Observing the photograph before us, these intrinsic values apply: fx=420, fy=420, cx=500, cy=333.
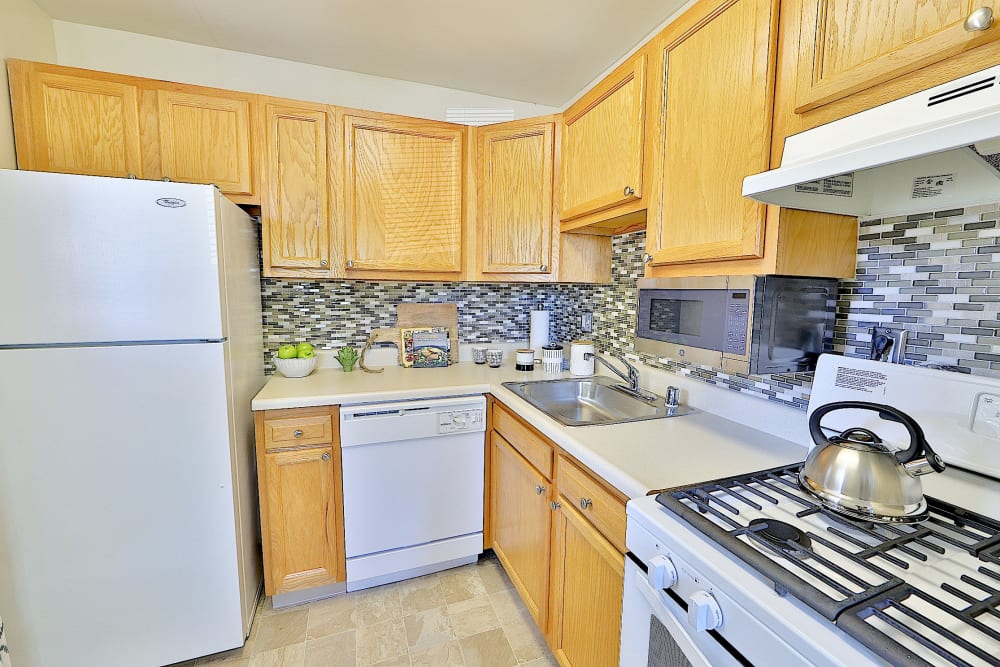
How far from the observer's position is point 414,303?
7.67 ft

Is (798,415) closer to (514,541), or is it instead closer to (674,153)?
(674,153)

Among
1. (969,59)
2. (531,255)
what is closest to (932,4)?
(969,59)

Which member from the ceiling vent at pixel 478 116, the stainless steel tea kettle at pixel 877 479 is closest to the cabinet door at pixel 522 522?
the stainless steel tea kettle at pixel 877 479

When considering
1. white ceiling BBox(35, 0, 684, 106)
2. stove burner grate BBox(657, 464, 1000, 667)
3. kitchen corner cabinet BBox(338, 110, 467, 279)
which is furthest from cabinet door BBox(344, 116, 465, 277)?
stove burner grate BBox(657, 464, 1000, 667)

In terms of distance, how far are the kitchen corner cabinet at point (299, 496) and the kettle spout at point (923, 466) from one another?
5.68 feet

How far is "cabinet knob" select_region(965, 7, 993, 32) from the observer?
2.08 ft

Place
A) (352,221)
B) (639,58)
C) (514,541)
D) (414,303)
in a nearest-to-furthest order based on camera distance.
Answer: (639,58) → (514,541) → (352,221) → (414,303)

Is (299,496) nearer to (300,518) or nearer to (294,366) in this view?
(300,518)

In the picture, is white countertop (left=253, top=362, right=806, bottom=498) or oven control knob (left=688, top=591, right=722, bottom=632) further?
white countertop (left=253, top=362, right=806, bottom=498)

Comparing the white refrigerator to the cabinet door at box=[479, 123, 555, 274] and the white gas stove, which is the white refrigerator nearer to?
the cabinet door at box=[479, 123, 555, 274]

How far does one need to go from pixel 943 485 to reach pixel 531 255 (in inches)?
62.1

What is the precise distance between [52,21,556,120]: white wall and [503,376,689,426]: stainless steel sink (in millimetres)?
1555

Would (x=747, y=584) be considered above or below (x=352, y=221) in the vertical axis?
below

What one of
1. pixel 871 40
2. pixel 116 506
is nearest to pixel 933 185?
pixel 871 40
